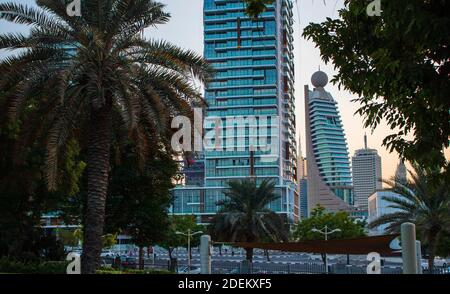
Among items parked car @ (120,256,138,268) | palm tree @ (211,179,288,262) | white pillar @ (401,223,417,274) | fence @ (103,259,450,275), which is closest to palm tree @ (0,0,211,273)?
fence @ (103,259,450,275)

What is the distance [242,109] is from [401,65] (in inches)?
6567

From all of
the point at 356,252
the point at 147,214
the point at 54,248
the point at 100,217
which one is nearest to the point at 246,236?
the point at 147,214

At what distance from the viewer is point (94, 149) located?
1975 cm

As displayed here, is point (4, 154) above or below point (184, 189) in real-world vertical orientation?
below

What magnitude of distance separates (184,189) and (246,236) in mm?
122680

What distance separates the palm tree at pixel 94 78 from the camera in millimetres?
18531

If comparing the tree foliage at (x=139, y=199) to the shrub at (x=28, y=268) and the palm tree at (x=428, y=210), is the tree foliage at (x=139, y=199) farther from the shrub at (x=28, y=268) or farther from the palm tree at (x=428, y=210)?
the palm tree at (x=428, y=210)

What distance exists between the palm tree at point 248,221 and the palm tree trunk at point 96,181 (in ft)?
91.0

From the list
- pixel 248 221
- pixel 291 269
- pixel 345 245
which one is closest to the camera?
pixel 345 245

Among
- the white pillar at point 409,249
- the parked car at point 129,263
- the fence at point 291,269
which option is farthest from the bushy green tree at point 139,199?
the white pillar at point 409,249

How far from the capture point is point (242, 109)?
567ft

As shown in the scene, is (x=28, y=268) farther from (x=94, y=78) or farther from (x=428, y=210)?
(x=428, y=210)

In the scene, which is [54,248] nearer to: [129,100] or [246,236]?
[246,236]

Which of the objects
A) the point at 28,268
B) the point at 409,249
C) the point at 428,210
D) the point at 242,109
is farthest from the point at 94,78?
the point at 242,109
